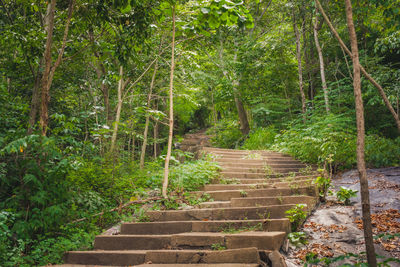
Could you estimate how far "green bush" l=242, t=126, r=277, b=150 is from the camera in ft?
36.6

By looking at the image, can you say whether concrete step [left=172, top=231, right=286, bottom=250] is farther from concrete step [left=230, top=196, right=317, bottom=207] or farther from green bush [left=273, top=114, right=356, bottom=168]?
green bush [left=273, top=114, right=356, bottom=168]

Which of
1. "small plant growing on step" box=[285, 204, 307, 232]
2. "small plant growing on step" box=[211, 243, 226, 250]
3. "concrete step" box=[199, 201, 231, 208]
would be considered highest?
"small plant growing on step" box=[285, 204, 307, 232]

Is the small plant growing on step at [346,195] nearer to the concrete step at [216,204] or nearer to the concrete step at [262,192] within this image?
the concrete step at [262,192]

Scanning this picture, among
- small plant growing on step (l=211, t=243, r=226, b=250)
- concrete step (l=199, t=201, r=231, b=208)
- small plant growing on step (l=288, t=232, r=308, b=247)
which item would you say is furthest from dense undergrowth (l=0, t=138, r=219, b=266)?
small plant growing on step (l=288, t=232, r=308, b=247)

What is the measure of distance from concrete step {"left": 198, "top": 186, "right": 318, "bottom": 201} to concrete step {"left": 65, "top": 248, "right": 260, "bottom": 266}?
197 cm

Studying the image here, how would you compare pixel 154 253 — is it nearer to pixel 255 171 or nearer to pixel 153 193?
pixel 153 193

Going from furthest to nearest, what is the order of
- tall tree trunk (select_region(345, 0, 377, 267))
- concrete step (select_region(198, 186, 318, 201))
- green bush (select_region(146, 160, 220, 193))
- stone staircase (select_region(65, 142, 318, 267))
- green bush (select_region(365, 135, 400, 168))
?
green bush (select_region(365, 135, 400, 168)) → green bush (select_region(146, 160, 220, 193)) → concrete step (select_region(198, 186, 318, 201)) → stone staircase (select_region(65, 142, 318, 267)) → tall tree trunk (select_region(345, 0, 377, 267))

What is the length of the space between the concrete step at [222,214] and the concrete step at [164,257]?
0.92 m

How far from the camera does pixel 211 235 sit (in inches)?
121

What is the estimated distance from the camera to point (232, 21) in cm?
296

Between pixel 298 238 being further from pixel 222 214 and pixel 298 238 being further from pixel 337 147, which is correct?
pixel 337 147

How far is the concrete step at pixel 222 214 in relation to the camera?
353 centimetres

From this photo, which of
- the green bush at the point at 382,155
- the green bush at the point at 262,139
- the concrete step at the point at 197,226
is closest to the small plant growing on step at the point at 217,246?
the concrete step at the point at 197,226

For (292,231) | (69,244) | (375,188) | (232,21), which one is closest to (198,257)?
(292,231)
